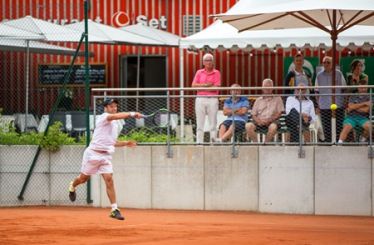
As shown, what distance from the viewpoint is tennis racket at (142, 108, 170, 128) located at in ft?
78.9

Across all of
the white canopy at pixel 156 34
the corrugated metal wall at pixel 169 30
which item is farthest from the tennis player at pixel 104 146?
the corrugated metal wall at pixel 169 30

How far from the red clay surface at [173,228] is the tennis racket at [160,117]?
5.14ft

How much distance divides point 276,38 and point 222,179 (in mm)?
4359

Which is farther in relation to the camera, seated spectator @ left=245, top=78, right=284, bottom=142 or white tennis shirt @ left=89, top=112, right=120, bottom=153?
seated spectator @ left=245, top=78, right=284, bottom=142

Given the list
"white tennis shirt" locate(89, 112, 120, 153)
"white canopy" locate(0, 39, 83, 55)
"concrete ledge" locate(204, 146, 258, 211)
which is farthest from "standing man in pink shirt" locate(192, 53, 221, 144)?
"white canopy" locate(0, 39, 83, 55)

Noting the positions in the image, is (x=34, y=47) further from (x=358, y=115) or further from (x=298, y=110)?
(x=358, y=115)

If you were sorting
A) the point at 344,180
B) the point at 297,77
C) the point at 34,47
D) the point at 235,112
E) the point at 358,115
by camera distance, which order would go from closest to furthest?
the point at 358,115, the point at 344,180, the point at 235,112, the point at 297,77, the point at 34,47

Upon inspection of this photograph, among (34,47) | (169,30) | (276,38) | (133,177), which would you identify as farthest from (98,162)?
(169,30)

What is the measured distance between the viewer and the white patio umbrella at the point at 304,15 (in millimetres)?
22328

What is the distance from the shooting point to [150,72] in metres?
33.1

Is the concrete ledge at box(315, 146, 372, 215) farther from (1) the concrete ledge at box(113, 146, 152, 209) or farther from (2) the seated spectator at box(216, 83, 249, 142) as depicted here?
(1) the concrete ledge at box(113, 146, 152, 209)

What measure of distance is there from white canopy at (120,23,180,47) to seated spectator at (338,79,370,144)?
8.19m

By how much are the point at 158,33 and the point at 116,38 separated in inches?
86.5

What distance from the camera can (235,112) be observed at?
23703mm
